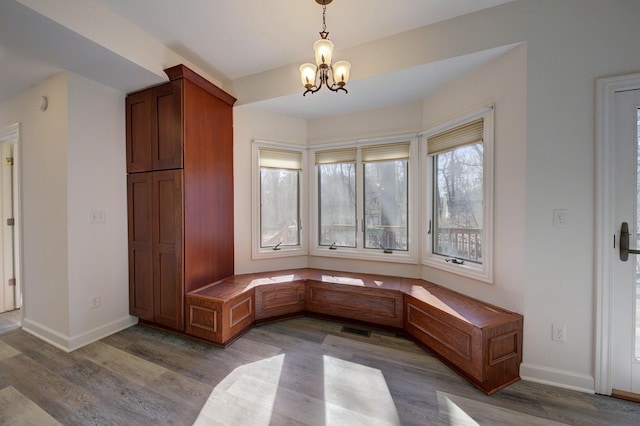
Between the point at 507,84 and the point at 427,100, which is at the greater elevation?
the point at 427,100

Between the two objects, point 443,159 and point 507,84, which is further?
point 443,159

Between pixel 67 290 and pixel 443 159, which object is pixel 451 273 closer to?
pixel 443 159

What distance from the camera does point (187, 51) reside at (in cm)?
251

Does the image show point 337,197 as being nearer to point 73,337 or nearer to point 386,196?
point 386,196

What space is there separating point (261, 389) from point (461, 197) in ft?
8.47

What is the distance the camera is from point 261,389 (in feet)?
5.89

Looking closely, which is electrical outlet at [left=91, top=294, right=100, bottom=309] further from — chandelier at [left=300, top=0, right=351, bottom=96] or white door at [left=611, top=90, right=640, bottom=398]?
white door at [left=611, top=90, right=640, bottom=398]

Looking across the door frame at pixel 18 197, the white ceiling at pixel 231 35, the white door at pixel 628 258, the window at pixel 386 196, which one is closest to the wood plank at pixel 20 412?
the door frame at pixel 18 197

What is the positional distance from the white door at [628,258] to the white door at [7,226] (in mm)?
6233

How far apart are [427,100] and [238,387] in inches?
135

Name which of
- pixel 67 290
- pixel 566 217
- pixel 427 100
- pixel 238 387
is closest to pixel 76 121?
pixel 67 290

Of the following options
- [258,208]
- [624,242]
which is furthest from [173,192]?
[624,242]

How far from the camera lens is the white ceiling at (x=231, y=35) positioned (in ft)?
6.26

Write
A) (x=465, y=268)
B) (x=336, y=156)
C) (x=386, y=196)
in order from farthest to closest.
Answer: (x=336, y=156) → (x=386, y=196) → (x=465, y=268)
